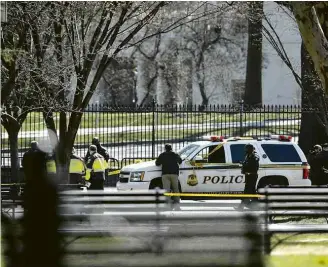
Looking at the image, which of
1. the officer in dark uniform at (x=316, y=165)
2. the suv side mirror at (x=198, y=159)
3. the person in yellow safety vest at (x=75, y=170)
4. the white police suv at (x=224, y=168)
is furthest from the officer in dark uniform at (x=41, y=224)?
the officer in dark uniform at (x=316, y=165)

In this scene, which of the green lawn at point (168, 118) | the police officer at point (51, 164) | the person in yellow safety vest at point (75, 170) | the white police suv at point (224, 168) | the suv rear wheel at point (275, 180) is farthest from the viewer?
the green lawn at point (168, 118)

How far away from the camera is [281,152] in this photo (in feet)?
64.7

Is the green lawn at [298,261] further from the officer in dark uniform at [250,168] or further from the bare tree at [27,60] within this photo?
the officer in dark uniform at [250,168]

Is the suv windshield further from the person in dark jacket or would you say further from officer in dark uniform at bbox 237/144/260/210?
the person in dark jacket

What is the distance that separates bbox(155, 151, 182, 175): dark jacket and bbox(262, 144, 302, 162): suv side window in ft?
8.76

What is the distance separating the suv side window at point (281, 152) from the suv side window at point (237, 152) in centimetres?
55

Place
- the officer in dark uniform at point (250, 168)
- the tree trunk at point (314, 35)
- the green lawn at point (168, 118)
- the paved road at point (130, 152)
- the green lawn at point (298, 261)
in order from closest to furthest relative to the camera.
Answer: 1. the tree trunk at point (314, 35)
2. the green lawn at point (298, 261)
3. the officer in dark uniform at point (250, 168)
4. the paved road at point (130, 152)
5. the green lawn at point (168, 118)

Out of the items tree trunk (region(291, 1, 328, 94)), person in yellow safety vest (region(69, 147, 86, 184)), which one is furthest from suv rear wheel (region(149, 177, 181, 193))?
tree trunk (region(291, 1, 328, 94))

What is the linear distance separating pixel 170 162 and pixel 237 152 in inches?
86.3

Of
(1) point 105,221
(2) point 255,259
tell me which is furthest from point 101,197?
(2) point 255,259

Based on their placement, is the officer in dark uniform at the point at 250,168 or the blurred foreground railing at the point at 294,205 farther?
the officer in dark uniform at the point at 250,168

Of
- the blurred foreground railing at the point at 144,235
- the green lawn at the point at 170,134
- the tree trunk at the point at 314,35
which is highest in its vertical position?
the tree trunk at the point at 314,35

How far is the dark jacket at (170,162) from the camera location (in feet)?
59.6

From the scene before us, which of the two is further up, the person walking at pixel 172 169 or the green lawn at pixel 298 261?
the person walking at pixel 172 169
